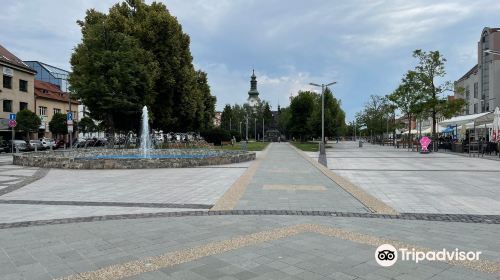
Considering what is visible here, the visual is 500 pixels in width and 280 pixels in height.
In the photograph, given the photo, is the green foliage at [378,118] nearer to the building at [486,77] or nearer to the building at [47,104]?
the building at [486,77]

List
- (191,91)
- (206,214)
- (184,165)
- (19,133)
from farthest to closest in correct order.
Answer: (19,133) → (191,91) → (184,165) → (206,214)

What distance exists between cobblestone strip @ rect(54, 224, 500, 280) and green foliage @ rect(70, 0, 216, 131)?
22571 mm

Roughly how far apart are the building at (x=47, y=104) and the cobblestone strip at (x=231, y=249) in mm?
55237

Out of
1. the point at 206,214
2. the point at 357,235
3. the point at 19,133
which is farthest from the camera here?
the point at 19,133

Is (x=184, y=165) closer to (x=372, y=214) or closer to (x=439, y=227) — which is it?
(x=372, y=214)

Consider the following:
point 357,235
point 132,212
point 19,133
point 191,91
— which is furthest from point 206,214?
point 19,133

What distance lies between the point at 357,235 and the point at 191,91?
3505 cm

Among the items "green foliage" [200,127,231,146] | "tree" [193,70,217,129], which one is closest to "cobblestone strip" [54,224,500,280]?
"tree" [193,70,217,129]

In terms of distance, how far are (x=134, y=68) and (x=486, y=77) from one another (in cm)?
5852

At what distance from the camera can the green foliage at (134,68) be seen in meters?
27.7

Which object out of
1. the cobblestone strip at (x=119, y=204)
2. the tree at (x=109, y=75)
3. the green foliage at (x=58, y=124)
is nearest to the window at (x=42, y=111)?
the green foliage at (x=58, y=124)

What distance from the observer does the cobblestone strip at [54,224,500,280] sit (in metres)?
4.83

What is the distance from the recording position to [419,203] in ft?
32.6

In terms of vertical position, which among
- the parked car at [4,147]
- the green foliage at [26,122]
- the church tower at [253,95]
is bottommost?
the parked car at [4,147]
